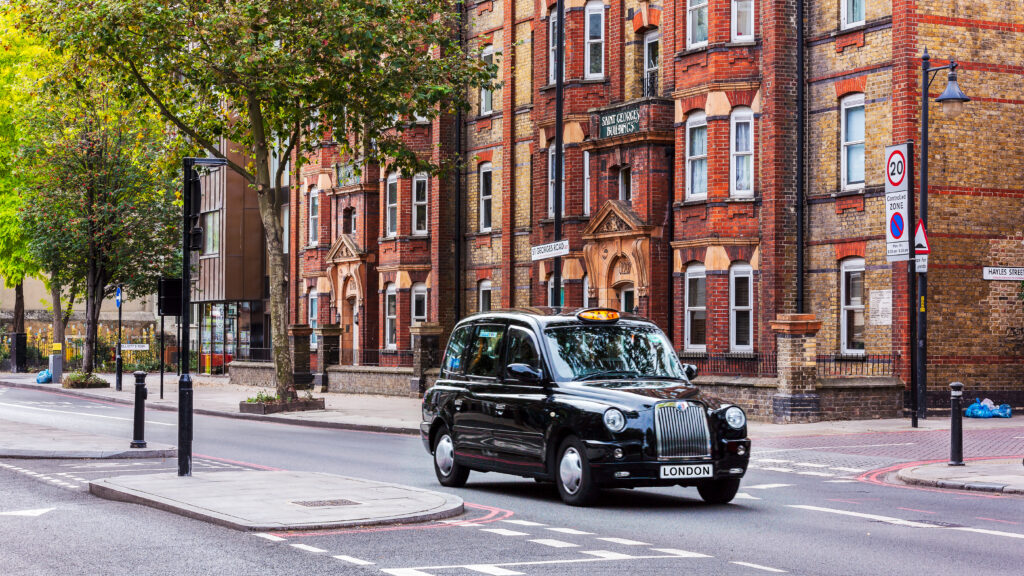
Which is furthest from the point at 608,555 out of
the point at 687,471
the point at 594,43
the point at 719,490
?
the point at 594,43

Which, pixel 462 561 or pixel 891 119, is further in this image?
pixel 891 119

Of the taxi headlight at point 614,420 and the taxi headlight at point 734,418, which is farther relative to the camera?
the taxi headlight at point 734,418

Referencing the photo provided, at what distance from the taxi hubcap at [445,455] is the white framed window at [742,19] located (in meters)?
18.2

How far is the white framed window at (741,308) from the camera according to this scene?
31312 millimetres

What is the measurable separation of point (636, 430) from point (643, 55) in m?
24.2

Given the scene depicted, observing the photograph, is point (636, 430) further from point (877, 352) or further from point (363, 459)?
point (877, 352)

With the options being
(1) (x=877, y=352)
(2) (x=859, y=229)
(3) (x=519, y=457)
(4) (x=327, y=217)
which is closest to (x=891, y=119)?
(2) (x=859, y=229)

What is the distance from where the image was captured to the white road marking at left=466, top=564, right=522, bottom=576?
30.4 feet

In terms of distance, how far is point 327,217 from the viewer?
5109 centimetres

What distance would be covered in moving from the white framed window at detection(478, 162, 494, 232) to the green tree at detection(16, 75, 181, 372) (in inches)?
464

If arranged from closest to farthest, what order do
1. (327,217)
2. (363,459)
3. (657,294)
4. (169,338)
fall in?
(363,459) < (657,294) < (327,217) < (169,338)

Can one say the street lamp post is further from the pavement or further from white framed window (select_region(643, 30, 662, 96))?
white framed window (select_region(643, 30, 662, 96))

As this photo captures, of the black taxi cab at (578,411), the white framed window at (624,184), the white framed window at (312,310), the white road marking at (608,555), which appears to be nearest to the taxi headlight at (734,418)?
Result: the black taxi cab at (578,411)

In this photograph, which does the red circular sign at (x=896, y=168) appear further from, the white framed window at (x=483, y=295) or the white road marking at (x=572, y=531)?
the white framed window at (x=483, y=295)
